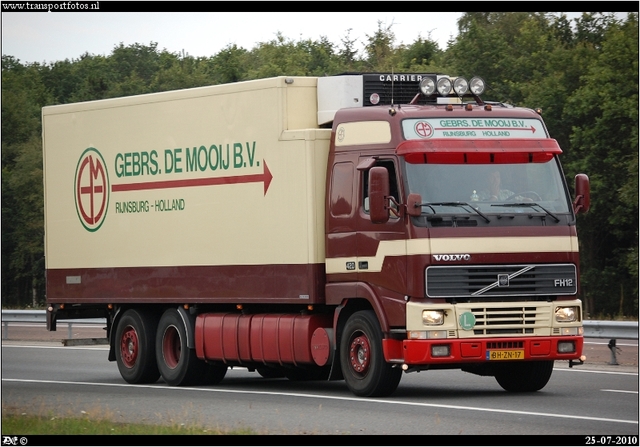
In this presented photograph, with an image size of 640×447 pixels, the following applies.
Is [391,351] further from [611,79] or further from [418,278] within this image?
[611,79]

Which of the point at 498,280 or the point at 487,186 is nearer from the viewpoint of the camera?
the point at 498,280

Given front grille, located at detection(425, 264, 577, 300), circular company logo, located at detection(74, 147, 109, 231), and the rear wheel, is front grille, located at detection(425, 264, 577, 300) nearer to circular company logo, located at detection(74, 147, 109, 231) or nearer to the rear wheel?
the rear wheel

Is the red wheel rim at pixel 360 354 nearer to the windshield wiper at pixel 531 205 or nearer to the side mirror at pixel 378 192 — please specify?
the side mirror at pixel 378 192

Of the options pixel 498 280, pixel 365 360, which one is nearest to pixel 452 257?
pixel 498 280

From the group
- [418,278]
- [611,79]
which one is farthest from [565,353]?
[611,79]

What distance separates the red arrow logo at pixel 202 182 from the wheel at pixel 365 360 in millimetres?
2352

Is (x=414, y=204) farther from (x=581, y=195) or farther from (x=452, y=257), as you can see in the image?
(x=581, y=195)

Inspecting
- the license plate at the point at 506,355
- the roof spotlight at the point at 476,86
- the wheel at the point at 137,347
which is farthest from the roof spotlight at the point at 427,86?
the wheel at the point at 137,347

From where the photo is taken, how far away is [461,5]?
55.3ft

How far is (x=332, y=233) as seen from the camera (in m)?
17.1

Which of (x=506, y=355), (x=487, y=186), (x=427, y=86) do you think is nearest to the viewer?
(x=506, y=355)

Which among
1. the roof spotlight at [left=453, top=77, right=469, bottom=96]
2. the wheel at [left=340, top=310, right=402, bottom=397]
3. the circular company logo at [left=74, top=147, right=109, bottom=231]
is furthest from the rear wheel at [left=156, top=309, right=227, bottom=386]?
the roof spotlight at [left=453, top=77, right=469, bottom=96]

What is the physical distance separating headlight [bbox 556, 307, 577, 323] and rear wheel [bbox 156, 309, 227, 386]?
5537mm

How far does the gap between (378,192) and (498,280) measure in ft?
5.61
